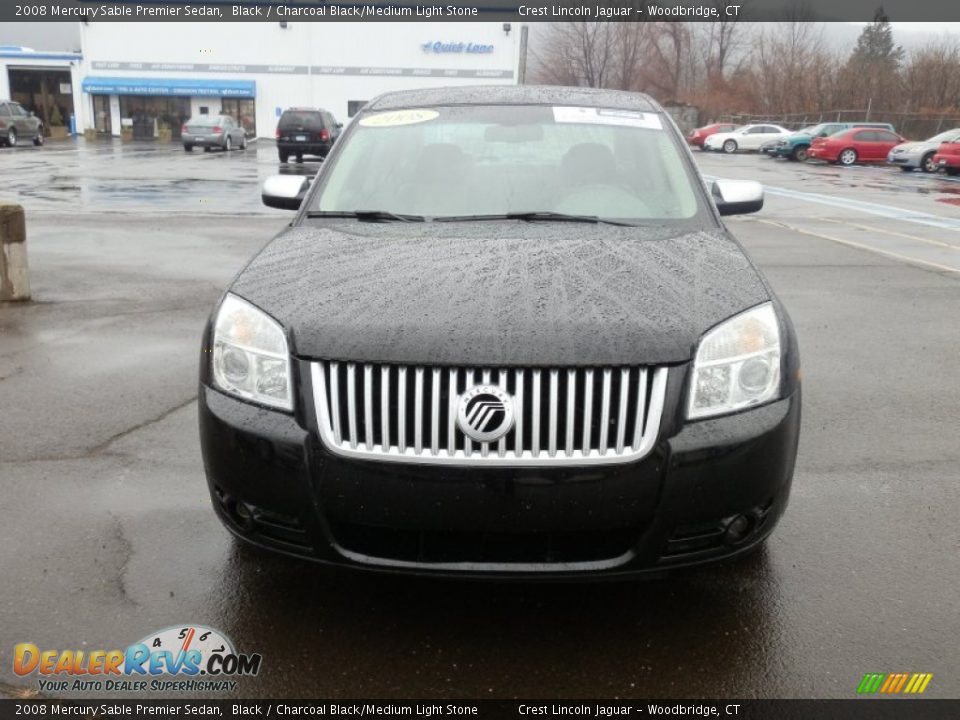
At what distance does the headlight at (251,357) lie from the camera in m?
2.60

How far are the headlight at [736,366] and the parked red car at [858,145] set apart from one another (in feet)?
120

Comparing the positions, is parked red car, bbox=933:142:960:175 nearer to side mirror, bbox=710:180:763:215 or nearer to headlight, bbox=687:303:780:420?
side mirror, bbox=710:180:763:215

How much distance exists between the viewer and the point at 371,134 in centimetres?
425

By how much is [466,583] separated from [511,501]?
1.72 ft

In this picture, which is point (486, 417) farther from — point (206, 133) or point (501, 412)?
point (206, 133)

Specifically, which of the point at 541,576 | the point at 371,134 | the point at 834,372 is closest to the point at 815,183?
the point at 834,372

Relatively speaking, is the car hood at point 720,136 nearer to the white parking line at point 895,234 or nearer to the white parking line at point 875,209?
the white parking line at point 875,209

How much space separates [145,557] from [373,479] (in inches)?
52.8

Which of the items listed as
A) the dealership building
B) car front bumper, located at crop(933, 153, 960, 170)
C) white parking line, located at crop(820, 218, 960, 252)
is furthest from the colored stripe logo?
the dealership building

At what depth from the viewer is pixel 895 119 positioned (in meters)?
48.8

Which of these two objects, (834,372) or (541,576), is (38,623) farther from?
(834,372)

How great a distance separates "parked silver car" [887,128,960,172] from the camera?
101 feet

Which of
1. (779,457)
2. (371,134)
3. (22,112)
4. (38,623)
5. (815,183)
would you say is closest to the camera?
(779,457)

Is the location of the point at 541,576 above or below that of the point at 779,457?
below
